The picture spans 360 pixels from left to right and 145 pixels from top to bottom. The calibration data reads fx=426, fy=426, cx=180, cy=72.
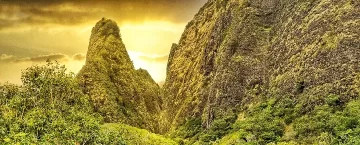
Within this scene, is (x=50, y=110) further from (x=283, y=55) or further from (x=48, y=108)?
(x=283, y=55)

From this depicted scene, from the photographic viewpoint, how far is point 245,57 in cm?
17362

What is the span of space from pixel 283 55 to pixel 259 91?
16.0 m

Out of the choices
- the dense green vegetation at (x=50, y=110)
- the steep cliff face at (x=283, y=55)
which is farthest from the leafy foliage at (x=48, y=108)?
the steep cliff face at (x=283, y=55)

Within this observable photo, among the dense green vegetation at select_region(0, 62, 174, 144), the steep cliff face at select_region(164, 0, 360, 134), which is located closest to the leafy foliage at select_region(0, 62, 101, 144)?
the dense green vegetation at select_region(0, 62, 174, 144)

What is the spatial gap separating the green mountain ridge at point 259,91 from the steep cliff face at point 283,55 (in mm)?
346

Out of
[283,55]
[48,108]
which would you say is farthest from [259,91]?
[48,108]

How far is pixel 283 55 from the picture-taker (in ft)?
505

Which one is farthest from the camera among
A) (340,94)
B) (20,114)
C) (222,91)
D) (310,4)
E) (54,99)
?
(222,91)

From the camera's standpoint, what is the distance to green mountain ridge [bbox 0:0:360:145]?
95.6 meters

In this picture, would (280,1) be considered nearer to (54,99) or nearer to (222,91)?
(222,91)

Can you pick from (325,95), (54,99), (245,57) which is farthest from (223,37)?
(54,99)

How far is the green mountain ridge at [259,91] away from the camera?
3765 inches

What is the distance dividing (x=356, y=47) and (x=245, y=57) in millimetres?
56512

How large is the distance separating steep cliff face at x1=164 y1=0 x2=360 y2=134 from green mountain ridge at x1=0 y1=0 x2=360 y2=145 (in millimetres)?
346
